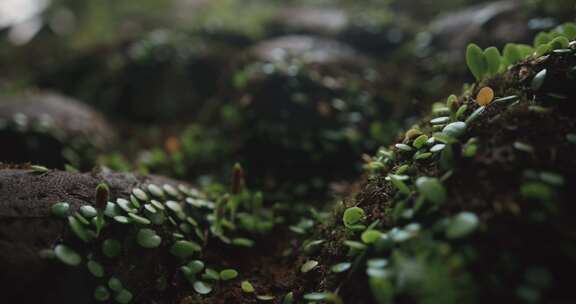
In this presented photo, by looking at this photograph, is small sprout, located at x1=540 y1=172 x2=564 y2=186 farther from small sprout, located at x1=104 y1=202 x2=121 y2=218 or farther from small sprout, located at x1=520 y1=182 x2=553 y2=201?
small sprout, located at x1=104 y1=202 x2=121 y2=218

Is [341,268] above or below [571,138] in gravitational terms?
below

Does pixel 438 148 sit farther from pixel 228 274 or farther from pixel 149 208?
pixel 149 208

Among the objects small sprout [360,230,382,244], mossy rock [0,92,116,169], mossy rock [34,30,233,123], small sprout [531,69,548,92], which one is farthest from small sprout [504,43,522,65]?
mossy rock [34,30,233,123]

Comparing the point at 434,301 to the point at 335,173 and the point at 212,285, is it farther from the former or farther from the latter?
the point at 335,173

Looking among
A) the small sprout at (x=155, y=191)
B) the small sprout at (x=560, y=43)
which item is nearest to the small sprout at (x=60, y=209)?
the small sprout at (x=155, y=191)

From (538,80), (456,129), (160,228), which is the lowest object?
→ (160,228)

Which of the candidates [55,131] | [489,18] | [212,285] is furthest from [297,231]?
[489,18]

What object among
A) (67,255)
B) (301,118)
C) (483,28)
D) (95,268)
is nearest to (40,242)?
(67,255)
